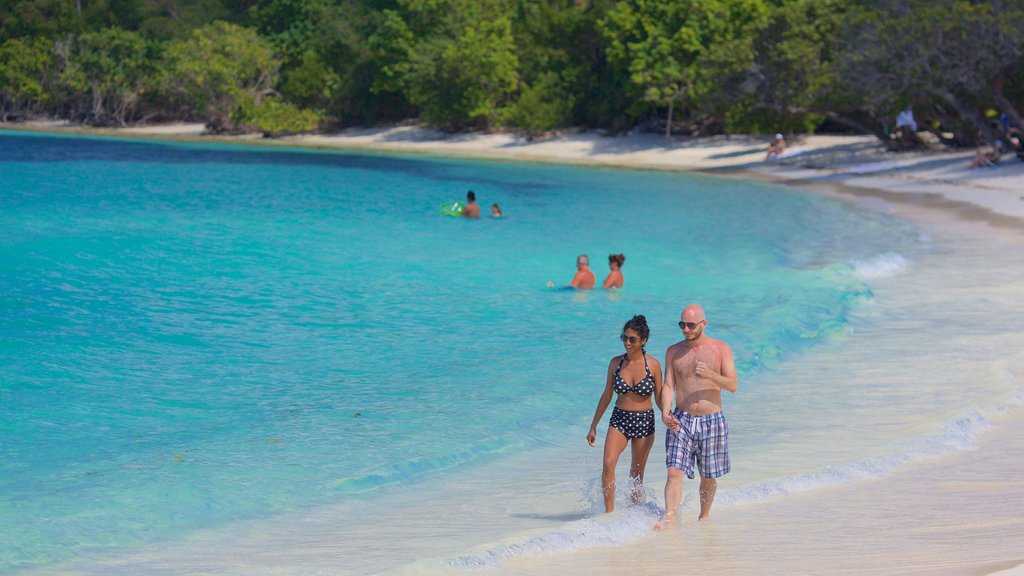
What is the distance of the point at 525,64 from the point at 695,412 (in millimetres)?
54578

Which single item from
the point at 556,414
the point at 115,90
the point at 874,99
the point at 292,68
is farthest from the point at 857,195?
the point at 115,90

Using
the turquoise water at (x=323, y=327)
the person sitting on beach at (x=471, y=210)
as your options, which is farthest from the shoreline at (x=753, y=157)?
the person sitting on beach at (x=471, y=210)

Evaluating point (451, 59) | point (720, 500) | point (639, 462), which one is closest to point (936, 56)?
point (451, 59)

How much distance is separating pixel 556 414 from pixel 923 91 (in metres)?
30.8

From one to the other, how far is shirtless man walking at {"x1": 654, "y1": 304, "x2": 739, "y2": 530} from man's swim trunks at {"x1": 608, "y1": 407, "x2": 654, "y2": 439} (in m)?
0.26

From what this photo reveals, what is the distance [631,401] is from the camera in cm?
758

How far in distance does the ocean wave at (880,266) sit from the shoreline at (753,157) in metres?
5.35

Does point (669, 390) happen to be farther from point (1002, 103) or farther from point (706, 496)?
point (1002, 103)

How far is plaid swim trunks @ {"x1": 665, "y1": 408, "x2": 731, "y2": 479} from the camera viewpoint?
24.0ft

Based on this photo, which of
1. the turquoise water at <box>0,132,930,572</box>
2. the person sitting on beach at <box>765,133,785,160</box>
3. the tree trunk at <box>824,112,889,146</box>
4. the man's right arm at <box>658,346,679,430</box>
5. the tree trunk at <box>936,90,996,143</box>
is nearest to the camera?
the man's right arm at <box>658,346,679,430</box>

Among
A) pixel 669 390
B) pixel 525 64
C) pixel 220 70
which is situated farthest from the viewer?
pixel 220 70

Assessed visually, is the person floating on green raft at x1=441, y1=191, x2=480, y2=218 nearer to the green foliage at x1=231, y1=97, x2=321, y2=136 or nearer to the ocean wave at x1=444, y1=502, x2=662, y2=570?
the ocean wave at x1=444, y1=502, x2=662, y2=570

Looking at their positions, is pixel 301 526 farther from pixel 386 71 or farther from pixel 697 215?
pixel 386 71

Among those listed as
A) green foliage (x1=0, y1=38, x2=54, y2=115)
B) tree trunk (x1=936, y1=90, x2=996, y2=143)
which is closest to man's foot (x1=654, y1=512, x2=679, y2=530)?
tree trunk (x1=936, y1=90, x2=996, y2=143)
